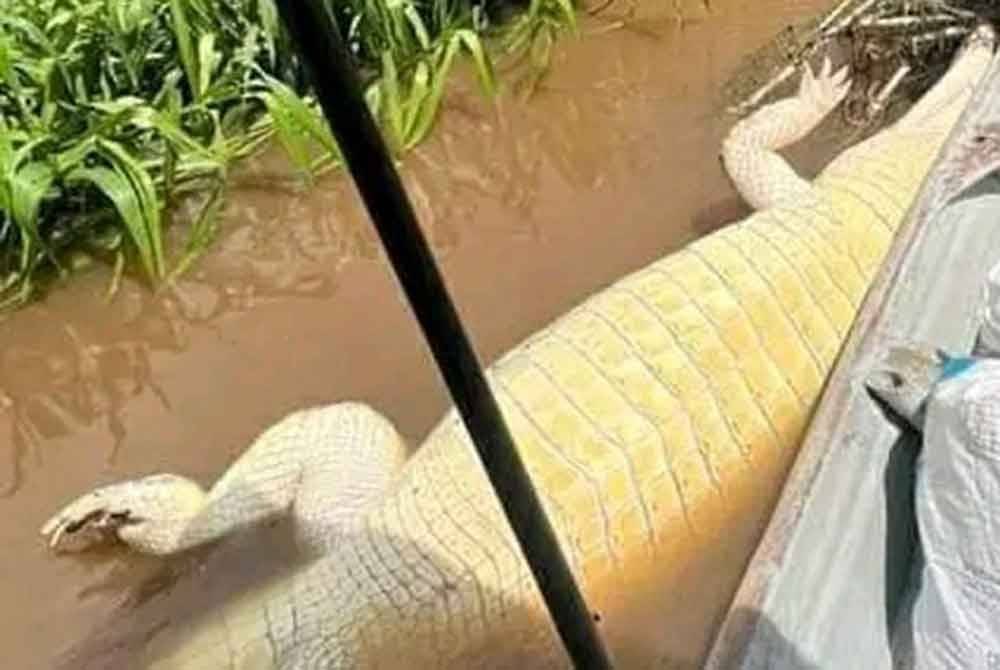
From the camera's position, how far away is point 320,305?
3.79 m

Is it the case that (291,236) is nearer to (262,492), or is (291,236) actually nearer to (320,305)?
(320,305)

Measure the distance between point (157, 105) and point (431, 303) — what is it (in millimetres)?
2778

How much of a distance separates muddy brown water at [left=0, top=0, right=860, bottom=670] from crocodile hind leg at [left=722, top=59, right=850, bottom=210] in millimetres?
77

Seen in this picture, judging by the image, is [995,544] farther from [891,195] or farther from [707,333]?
[891,195]

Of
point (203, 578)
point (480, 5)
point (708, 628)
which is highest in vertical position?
point (480, 5)

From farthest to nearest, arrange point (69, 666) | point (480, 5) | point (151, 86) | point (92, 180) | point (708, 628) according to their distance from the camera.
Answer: point (480, 5) → point (151, 86) → point (92, 180) → point (69, 666) → point (708, 628)

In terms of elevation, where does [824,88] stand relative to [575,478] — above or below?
above

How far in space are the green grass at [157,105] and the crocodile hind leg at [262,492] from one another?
661mm

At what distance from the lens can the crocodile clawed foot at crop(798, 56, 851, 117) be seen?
4020 mm

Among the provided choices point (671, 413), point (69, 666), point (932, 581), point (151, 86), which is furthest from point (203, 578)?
point (932, 581)

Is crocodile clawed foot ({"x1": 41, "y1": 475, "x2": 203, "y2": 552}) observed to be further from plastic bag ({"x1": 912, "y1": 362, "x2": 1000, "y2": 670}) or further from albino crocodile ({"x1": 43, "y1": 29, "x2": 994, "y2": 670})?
plastic bag ({"x1": 912, "y1": 362, "x2": 1000, "y2": 670})

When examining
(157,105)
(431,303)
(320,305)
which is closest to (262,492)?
(320,305)

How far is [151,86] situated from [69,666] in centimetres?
155

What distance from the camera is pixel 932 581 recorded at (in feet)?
A: 6.54
